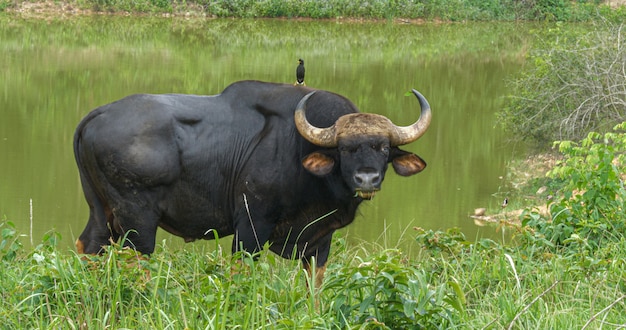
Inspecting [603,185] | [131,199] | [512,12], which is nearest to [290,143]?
[131,199]

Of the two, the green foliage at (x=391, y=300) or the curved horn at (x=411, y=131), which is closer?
the green foliage at (x=391, y=300)

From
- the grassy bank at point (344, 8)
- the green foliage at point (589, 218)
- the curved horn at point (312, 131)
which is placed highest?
the curved horn at point (312, 131)

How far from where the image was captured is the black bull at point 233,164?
21.2ft

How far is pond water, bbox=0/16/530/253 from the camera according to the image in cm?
1361

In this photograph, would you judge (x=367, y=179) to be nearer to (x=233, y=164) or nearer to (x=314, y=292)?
(x=233, y=164)

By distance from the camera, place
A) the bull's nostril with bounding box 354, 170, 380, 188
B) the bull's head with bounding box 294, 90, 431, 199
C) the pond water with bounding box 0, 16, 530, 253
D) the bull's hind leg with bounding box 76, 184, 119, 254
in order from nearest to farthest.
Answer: the bull's nostril with bounding box 354, 170, 380, 188, the bull's head with bounding box 294, 90, 431, 199, the bull's hind leg with bounding box 76, 184, 119, 254, the pond water with bounding box 0, 16, 530, 253

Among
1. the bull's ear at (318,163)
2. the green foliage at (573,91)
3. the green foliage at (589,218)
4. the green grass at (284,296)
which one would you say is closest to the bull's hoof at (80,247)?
the green grass at (284,296)

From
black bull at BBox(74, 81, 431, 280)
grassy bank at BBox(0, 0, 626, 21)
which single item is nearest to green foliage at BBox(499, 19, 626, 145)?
black bull at BBox(74, 81, 431, 280)

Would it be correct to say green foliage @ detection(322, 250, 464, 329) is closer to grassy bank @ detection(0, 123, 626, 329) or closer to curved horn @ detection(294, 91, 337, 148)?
grassy bank @ detection(0, 123, 626, 329)

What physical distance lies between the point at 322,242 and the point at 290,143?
73cm

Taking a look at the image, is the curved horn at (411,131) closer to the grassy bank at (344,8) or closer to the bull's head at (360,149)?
the bull's head at (360,149)

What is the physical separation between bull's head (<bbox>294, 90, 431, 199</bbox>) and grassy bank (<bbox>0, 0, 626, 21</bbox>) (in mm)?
35364

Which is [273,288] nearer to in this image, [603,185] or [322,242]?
[322,242]

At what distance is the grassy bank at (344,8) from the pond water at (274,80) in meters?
1.13
